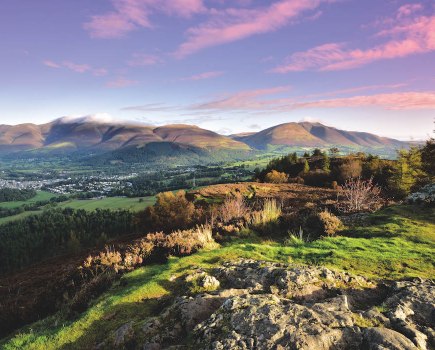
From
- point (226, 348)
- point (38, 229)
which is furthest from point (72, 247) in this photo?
point (226, 348)

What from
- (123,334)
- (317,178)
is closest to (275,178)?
(317,178)

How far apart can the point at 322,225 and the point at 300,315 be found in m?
11.5

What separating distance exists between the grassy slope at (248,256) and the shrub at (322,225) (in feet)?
2.64

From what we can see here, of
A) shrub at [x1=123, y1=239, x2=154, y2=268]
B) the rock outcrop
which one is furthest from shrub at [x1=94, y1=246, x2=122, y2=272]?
the rock outcrop

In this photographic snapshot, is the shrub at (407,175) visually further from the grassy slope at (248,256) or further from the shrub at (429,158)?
the grassy slope at (248,256)

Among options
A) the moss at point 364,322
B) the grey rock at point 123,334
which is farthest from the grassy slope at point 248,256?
the moss at point 364,322

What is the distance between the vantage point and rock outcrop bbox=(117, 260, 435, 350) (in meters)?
5.25

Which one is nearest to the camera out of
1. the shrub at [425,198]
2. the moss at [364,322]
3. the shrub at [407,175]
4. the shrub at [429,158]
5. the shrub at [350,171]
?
the moss at [364,322]

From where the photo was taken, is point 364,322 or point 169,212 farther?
point 169,212

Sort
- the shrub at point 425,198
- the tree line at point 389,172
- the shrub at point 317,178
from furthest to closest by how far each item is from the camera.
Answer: the shrub at point 317,178, the tree line at point 389,172, the shrub at point 425,198

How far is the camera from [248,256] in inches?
462

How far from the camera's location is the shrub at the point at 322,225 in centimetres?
1586

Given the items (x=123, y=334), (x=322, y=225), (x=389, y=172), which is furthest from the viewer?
(x=389, y=172)

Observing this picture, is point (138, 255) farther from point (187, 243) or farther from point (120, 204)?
point (120, 204)
